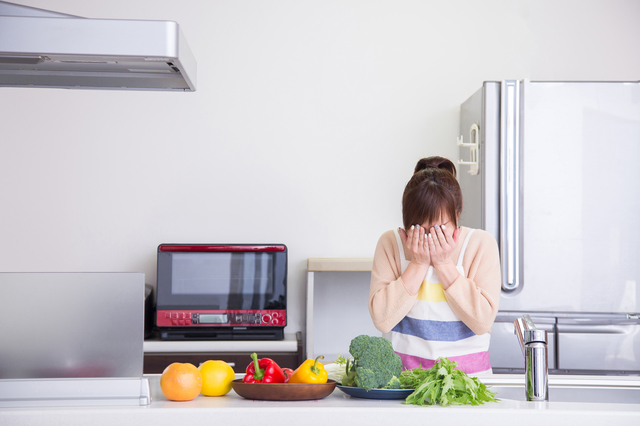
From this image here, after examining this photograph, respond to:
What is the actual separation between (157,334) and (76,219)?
0.68m

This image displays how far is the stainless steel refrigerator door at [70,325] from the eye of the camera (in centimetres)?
96

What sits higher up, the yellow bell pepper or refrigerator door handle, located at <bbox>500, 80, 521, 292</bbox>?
refrigerator door handle, located at <bbox>500, 80, 521, 292</bbox>

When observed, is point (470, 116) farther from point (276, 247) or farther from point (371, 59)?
point (276, 247)

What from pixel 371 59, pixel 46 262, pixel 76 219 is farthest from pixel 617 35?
pixel 46 262

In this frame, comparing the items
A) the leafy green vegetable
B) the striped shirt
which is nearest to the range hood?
the leafy green vegetable

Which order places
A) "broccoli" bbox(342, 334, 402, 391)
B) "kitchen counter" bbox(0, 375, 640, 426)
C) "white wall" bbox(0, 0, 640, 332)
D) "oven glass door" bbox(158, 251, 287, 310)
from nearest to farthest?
1. "kitchen counter" bbox(0, 375, 640, 426)
2. "broccoli" bbox(342, 334, 402, 391)
3. "oven glass door" bbox(158, 251, 287, 310)
4. "white wall" bbox(0, 0, 640, 332)

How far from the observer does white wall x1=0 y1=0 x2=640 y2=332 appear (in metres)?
2.54

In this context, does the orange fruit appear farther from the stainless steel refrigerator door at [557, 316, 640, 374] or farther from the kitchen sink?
the stainless steel refrigerator door at [557, 316, 640, 374]

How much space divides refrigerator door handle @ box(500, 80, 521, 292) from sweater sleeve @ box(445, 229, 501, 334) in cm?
66

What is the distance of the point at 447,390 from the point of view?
96cm

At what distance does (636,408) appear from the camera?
3.07 ft

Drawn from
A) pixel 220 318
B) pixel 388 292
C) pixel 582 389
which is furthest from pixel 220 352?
pixel 582 389

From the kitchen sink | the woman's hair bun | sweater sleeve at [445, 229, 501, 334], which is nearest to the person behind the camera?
the kitchen sink

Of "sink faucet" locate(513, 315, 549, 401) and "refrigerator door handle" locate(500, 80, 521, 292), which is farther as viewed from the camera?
"refrigerator door handle" locate(500, 80, 521, 292)
